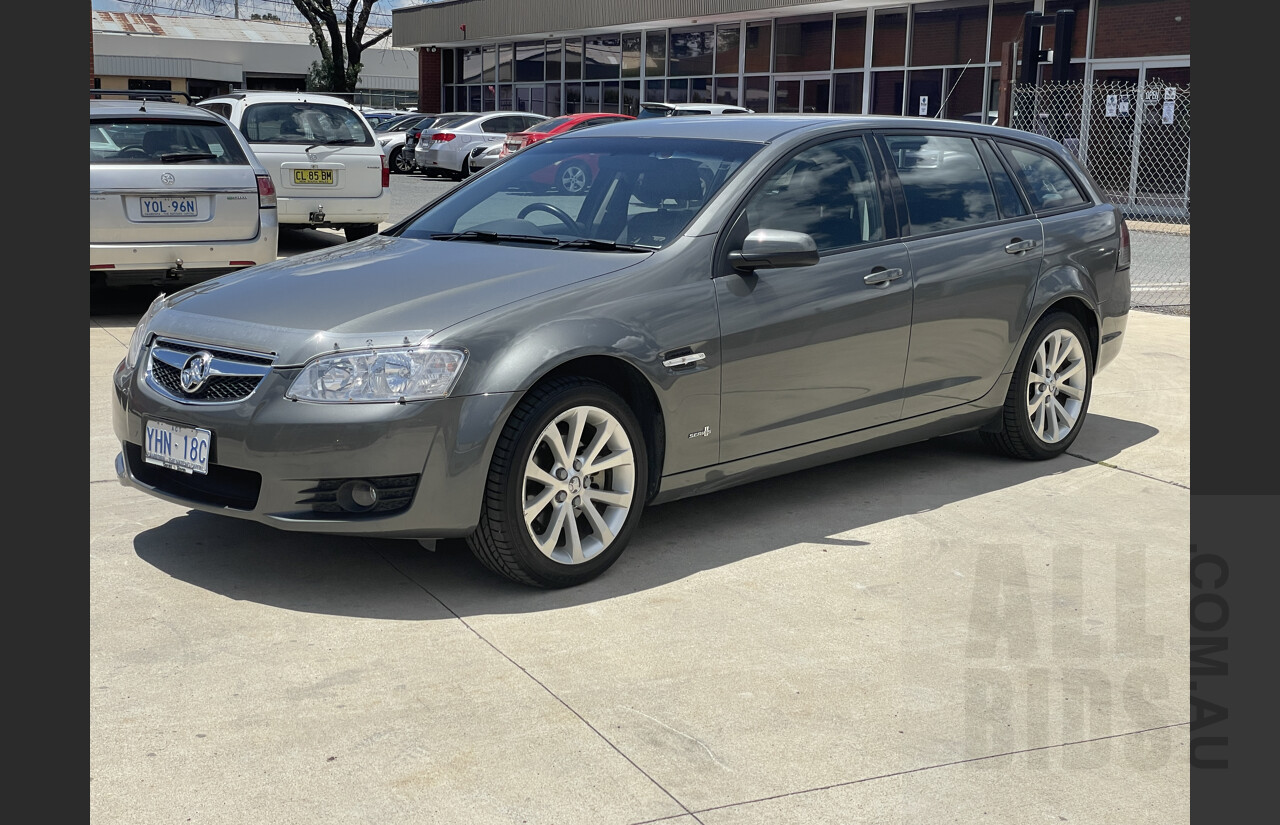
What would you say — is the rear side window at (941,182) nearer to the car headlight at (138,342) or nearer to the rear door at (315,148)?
the car headlight at (138,342)

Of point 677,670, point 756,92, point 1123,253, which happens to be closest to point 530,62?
point 756,92

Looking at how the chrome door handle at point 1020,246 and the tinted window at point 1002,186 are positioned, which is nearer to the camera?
the chrome door handle at point 1020,246

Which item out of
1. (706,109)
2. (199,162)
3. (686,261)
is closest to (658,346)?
(686,261)

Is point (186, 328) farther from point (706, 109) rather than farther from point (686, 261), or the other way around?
point (706, 109)

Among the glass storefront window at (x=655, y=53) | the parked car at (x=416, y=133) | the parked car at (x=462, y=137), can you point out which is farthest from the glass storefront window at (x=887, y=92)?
the parked car at (x=416, y=133)

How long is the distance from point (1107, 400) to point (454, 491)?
502 centimetres

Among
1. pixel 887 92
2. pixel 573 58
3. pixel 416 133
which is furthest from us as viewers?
pixel 573 58

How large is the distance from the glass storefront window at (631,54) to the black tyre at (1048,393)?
3010 centimetres

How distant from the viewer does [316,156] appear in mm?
13133

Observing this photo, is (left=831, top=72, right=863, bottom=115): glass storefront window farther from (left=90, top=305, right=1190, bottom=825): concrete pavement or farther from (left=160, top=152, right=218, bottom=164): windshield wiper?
(left=90, top=305, right=1190, bottom=825): concrete pavement

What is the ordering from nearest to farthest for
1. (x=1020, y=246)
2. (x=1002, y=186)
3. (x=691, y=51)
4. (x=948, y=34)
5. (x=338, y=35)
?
1. (x=1020, y=246)
2. (x=1002, y=186)
3. (x=948, y=34)
4. (x=691, y=51)
5. (x=338, y=35)

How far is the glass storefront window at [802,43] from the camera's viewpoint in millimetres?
28845

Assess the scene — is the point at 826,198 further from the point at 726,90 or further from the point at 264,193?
the point at 726,90

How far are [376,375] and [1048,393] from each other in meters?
3.57
